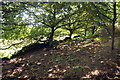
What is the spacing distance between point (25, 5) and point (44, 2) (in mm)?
1530

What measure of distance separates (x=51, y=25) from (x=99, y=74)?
6242 millimetres

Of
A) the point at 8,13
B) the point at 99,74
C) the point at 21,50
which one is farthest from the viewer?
the point at 21,50

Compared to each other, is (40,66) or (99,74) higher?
(99,74)

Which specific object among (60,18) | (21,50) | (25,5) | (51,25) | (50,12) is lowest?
(21,50)

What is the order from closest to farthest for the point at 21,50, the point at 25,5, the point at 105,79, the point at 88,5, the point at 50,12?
the point at 105,79 → the point at 88,5 → the point at 25,5 → the point at 50,12 → the point at 21,50

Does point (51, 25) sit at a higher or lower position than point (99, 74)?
higher

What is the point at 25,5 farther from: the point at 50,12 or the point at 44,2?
the point at 50,12

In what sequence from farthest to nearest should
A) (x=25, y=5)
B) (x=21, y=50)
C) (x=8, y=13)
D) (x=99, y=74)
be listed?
(x=21, y=50) < (x=25, y=5) < (x=8, y=13) < (x=99, y=74)

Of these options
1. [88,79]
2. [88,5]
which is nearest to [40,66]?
[88,79]

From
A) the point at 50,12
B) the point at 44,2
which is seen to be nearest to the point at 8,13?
the point at 44,2

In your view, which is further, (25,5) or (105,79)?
(25,5)

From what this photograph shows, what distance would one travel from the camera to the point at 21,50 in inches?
387

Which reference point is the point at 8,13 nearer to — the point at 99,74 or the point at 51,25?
the point at 51,25

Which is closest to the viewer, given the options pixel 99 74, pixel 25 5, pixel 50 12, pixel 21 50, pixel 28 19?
pixel 99 74
